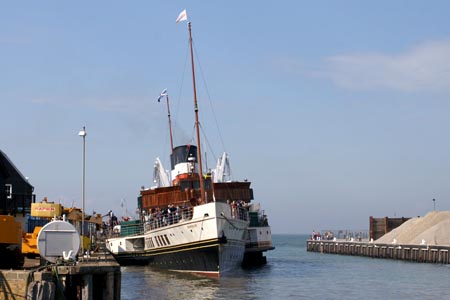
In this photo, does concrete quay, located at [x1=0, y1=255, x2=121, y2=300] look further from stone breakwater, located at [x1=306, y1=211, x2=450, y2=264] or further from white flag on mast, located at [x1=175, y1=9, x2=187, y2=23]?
stone breakwater, located at [x1=306, y1=211, x2=450, y2=264]

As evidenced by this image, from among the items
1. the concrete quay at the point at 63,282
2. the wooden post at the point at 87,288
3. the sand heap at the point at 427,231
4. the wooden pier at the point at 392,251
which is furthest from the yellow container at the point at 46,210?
the sand heap at the point at 427,231

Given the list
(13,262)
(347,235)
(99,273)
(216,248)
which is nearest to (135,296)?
(216,248)

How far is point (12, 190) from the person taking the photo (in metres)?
48.1

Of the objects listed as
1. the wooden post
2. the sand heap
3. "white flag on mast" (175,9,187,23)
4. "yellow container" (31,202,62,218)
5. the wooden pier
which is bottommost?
the wooden pier

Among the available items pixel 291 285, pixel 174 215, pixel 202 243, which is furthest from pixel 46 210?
pixel 291 285

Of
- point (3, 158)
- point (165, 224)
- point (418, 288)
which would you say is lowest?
point (418, 288)

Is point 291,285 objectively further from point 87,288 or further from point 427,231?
point 427,231

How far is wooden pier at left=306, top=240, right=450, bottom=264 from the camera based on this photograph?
6544 cm

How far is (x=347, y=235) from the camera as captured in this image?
110312mm

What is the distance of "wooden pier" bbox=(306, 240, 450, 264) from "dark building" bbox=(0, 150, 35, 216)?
35703 millimetres

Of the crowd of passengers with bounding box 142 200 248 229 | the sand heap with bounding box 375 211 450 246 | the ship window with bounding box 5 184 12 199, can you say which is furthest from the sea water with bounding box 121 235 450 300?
the sand heap with bounding box 375 211 450 246

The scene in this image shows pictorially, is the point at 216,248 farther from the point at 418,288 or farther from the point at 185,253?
the point at 418,288

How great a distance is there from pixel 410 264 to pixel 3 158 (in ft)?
121

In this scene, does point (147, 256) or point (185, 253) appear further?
point (147, 256)
